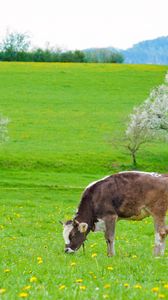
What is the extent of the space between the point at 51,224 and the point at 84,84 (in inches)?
2762

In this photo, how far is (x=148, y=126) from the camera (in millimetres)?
59500

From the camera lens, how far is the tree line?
134500mm

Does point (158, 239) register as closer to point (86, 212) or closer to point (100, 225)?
point (100, 225)

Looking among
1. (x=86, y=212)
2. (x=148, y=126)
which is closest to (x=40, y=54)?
(x=148, y=126)

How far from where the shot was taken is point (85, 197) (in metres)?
15.6

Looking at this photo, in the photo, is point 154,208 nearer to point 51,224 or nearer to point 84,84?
point 51,224

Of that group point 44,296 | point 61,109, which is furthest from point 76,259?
point 61,109

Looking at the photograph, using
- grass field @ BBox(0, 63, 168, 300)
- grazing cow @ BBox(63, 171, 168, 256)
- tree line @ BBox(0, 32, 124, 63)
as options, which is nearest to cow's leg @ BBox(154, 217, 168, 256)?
grazing cow @ BBox(63, 171, 168, 256)

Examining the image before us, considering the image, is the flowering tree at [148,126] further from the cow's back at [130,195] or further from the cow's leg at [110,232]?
the cow's leg at [110,232]

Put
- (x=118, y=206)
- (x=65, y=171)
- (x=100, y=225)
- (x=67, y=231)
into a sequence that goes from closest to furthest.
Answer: (x=118, y=206), (x=67, y=231), (x=100, y=225), (x=65, y=171)

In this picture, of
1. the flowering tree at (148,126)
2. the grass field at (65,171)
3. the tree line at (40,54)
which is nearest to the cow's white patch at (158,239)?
the grass field at (65,171)

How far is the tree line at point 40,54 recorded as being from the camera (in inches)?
5295

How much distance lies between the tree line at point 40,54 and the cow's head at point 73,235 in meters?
121

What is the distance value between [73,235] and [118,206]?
4.64ft
